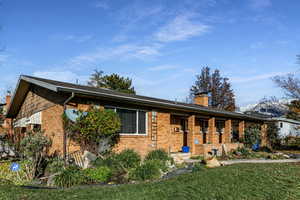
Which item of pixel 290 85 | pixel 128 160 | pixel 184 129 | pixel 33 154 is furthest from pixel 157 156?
pixel 290 85

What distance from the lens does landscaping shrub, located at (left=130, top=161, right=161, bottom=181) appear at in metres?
8.00

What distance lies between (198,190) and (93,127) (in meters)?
4.66

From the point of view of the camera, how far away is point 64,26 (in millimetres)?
14305

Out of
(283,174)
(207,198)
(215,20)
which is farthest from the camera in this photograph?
(215,20)

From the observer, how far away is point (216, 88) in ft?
123

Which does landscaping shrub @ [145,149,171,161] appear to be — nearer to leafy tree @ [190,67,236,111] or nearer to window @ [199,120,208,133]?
window @ [199,120,208,133]

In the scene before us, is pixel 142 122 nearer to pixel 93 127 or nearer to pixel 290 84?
pixel 93 127

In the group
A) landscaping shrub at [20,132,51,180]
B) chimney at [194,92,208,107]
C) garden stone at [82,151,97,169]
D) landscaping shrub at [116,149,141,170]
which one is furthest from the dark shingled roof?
chimney at [194,92,208,107]

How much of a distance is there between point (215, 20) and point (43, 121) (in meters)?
9.64

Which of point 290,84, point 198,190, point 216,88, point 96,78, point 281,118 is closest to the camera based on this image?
point 198,190

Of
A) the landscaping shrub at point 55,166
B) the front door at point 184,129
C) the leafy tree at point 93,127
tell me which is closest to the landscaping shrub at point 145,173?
the leafy tree at point 93,127

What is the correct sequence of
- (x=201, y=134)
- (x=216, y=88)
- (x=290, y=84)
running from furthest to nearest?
(x=216, y=88), (x=290, y=84), (x=201, y=134)

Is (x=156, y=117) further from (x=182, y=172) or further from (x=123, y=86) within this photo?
(x=123, y=86)

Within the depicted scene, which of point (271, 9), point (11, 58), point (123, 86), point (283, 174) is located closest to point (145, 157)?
point (283, 174)
